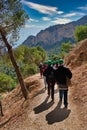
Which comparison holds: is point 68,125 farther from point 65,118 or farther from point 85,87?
point 85,87

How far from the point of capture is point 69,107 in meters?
17.2

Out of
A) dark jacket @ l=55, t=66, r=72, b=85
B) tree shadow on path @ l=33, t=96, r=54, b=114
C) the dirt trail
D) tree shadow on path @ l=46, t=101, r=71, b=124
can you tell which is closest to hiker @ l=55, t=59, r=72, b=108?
dark jacket @ l=55, t=66, r=72, b=85

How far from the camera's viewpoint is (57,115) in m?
A: 15.9

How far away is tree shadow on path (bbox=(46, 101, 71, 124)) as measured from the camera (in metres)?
15.4

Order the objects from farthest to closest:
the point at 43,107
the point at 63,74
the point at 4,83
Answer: the point at 4,83 < the point at 43,107 < the point at 63,74

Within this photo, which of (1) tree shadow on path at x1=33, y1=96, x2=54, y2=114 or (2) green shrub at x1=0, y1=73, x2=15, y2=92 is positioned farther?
(2) green shrub at x1=0, y1=73, x2=15, y2=92

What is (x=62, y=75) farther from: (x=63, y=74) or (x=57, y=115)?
(x=57, y=115)

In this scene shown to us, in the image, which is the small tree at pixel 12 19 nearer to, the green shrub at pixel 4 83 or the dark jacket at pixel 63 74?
the dark jacket at pixel 63 74

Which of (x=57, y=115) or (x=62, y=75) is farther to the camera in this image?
(x=62, y=75)

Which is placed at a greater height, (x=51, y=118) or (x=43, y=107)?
(x=51, y=118)

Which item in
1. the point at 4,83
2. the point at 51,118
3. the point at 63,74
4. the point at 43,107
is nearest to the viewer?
the point at 51,118

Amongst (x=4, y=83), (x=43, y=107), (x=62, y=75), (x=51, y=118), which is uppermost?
(x=62, y=75)

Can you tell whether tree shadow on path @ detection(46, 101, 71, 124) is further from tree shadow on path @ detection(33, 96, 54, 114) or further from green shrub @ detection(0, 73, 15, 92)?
green shrub @ detection(0, 73, 15, 92)

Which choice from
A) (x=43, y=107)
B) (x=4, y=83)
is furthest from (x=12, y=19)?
(x=4, y=83)
